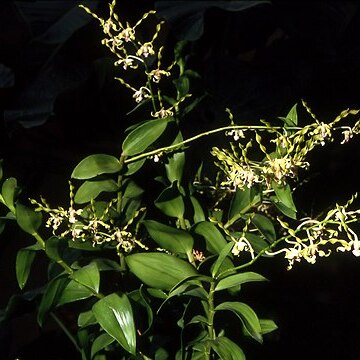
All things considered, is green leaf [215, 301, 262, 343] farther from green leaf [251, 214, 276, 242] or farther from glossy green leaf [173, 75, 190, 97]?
glossy green leaf [173, 75, 190, 97]

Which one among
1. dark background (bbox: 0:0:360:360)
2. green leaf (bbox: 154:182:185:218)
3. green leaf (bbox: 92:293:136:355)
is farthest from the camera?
dark background (bbox: 0:0:360:360)

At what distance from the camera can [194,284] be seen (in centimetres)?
62

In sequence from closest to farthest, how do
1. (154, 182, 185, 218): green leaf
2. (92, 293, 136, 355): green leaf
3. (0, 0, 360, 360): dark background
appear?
(92, 293, 136, 355): green leaf < (154, 182, 185, 218): green leaf < (0, 0, 360, 360): dark background

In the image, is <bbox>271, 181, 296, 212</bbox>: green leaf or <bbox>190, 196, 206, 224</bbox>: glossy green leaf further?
<bbox>190, 196, 206, 224</bbox>: glossy green leaf

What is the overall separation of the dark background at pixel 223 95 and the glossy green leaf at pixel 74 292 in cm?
43

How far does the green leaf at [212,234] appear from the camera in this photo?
68cm

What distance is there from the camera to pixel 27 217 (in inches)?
24.8

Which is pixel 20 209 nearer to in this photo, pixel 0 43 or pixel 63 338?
pixel 63 338

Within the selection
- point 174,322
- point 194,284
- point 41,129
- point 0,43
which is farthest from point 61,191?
point 194,284

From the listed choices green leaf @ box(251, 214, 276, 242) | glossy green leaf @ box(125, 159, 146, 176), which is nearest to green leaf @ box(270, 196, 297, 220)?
green leaf @ box(251, 214, 276, 242)

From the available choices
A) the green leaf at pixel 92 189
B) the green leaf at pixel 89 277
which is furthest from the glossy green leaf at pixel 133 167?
the green leaf at pixel 89 277

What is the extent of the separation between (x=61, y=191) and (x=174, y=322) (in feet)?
2.64

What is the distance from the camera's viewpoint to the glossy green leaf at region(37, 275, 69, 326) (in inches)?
24.1

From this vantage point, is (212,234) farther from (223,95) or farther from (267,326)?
(223,95)
